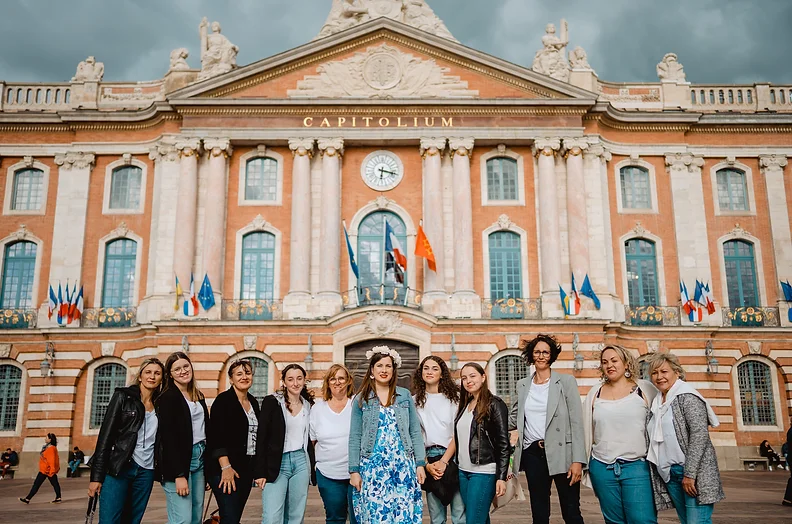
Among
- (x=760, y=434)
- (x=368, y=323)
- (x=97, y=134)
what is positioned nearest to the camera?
(x=368, y=323)

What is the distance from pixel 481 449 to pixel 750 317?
22.0 meters

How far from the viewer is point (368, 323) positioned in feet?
75.8

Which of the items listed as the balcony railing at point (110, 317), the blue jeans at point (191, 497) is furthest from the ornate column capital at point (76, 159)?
the blue jeans at point (191, 497)

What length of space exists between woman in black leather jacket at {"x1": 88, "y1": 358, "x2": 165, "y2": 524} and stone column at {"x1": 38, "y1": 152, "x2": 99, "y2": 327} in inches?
772

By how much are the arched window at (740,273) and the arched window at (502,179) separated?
823cm

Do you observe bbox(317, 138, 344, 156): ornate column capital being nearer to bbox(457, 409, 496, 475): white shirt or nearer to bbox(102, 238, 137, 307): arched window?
bbox(102, 238, 137, 307): arched window

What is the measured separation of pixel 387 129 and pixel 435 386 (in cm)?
1884

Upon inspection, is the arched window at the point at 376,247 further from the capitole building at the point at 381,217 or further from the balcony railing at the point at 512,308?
the balcony railing at the point at 512,308

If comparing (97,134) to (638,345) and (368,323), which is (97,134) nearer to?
(368,323)

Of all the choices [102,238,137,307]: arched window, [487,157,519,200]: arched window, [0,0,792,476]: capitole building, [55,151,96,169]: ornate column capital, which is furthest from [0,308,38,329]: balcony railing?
[487,157,519,200]: arched window

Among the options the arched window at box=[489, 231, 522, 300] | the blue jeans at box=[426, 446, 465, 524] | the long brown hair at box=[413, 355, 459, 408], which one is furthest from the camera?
the arched window at box=[489, 231, 522, 300]

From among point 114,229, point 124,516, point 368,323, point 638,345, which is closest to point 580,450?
point 124,516

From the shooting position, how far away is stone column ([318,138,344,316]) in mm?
24328

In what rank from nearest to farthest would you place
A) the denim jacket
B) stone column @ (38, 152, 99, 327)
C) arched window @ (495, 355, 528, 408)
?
the denim jacket < arched window @ (495, 355, 528, 408) < stone column @ (38, 152, 99, 327)
